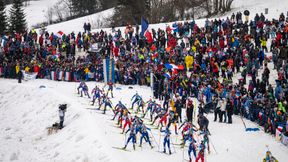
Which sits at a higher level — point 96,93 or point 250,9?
point 250,9

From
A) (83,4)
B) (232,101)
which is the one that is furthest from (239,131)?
(83,4)

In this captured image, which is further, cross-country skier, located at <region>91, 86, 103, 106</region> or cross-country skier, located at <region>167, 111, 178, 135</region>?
cross-country skier, located at <region>91, 86, 103, 106</region>

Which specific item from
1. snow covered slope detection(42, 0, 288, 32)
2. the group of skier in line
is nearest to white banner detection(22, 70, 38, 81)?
the group of skier in line

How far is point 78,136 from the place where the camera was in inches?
1166

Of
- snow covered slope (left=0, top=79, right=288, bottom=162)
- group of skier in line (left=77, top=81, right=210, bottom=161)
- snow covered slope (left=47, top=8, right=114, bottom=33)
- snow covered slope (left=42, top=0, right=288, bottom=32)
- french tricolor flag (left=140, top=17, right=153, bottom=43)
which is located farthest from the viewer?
snow covered slope (left=47, top=8, right=114, bottom=33)

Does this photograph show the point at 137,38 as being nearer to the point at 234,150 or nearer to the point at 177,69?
the point at 177,69

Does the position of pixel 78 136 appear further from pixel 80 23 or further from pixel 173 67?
pixel 80 23

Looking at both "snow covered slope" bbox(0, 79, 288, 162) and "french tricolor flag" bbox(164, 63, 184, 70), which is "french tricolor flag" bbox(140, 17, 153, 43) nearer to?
"snow covered slope" bbox(0, 79, 288, 162)

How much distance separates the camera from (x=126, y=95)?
1463 inches

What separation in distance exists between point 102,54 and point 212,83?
1461 centimetres

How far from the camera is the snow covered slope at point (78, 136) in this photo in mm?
26312

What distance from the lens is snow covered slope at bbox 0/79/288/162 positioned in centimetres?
2631

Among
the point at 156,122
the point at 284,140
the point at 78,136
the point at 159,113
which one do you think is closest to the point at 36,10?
the point at 156,122

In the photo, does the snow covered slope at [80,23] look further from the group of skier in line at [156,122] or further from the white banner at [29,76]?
the group of skier in line at [156,122]
